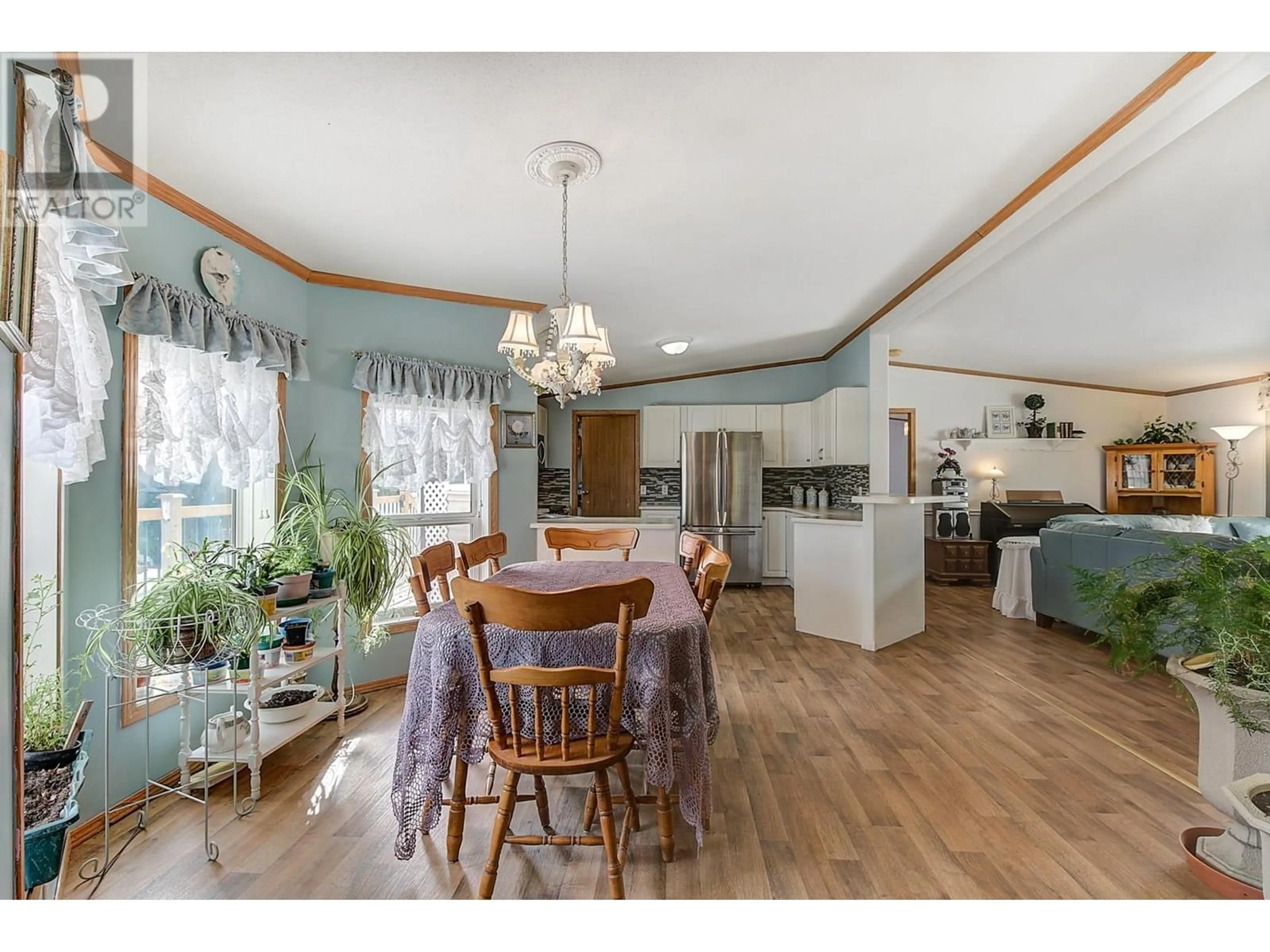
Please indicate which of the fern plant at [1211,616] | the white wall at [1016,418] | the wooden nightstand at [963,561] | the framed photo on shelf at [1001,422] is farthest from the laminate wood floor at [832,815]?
the framed photo on shelf at [1001,422]

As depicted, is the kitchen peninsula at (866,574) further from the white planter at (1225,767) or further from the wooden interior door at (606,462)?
the wooden interior door at (606,462)

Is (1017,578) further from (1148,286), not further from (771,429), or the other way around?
(771,429)

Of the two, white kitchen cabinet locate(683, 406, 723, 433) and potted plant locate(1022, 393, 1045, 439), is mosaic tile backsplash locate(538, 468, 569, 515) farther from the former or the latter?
potted plant locate(1022, 393, 1045, 439)

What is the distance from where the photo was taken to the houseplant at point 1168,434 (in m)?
6.74

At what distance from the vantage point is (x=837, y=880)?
1.63 m

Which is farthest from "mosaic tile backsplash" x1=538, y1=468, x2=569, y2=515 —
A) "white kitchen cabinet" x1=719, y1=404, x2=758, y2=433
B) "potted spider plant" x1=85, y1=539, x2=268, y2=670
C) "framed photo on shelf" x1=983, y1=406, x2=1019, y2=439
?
"framed photo on shelf" x1=983, y1=406, x2=1019, y2=439

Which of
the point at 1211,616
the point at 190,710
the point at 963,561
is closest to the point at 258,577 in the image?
the point at 190,710

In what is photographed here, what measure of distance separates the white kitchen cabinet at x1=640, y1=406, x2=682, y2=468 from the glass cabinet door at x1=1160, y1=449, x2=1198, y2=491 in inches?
224

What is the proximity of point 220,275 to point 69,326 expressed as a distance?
35.2 inches

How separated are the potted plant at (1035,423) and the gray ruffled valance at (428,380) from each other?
6.31 meters

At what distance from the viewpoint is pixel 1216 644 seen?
1.52 metres

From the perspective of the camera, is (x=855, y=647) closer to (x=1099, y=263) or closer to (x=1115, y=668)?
(x=1115, y=668)
